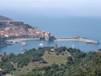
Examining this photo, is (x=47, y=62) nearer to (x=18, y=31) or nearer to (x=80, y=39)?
(x=80, y=39)

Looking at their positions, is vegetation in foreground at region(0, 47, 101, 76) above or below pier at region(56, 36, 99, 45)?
above

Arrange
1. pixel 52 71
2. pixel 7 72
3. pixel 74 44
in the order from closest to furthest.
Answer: pixel 52 71, pixel 7 72, pixel 74 44

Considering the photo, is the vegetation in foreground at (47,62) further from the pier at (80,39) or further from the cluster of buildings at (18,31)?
the cluster of buildings at (18,31)

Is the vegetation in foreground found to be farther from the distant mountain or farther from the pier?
the distant mountain

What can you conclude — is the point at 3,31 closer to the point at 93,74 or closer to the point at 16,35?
the point at 16,35

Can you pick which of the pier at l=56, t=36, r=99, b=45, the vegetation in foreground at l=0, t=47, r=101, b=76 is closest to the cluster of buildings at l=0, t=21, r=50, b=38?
the pier at l=56, t=36, r=99, b=45

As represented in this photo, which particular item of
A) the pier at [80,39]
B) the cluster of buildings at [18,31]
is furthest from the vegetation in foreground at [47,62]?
the cluster of buildings at [18,31]

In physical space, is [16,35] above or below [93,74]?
below

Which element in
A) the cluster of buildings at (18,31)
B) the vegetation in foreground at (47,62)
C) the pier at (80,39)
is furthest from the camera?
the cluster of buildings at (18,31)

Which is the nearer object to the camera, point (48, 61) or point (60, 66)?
point (60, 66)

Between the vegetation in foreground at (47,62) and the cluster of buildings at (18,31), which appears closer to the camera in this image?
the vegetation in foreground at (47,62)

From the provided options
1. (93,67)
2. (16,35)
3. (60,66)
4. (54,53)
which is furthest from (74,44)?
(93,67)
